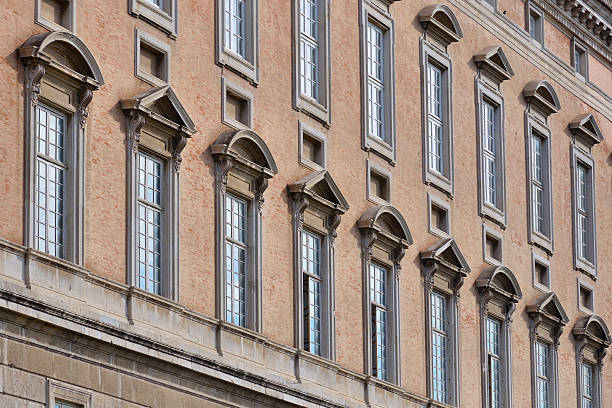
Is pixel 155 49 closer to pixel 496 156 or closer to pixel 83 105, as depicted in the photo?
pixel 83 105

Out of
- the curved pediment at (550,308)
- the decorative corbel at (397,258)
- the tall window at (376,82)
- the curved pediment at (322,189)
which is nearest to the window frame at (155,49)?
the curved pediment at (322,189)

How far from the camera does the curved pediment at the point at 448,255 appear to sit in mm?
38688

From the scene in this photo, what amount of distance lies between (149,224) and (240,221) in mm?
2669

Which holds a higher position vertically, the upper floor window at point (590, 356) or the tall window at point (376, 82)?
the tall window at point (376, 82)

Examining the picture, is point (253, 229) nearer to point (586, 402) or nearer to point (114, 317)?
point (114, 317)

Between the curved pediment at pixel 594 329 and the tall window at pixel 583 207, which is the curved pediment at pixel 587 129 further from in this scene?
the curved pediment at pixel 594 329

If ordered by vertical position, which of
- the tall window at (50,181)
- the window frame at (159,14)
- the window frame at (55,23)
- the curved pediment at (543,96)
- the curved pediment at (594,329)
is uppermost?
the curved pediment at (543,96)

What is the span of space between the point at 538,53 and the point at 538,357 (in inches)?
266

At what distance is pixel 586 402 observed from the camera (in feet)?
149

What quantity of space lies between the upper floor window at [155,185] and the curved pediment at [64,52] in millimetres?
1001

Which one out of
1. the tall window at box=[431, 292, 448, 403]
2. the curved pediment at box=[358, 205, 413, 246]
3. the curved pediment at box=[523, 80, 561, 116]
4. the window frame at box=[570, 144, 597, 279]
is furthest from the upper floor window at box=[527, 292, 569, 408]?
the curved pediment at box=[358, 205, 413, 246]

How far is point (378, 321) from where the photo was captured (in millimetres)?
37219

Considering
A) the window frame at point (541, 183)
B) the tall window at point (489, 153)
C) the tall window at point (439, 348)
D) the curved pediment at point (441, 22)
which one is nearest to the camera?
the tall window at point (439, 348)

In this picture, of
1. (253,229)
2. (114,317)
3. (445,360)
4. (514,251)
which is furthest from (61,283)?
(514,251)
